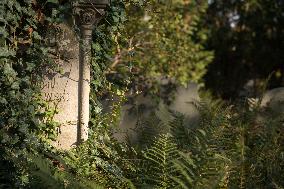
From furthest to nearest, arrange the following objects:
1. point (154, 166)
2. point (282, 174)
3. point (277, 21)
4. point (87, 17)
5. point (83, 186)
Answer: point (277, 21), point (282, 174), point (87, 17), point (154, 166), point (83, 186)

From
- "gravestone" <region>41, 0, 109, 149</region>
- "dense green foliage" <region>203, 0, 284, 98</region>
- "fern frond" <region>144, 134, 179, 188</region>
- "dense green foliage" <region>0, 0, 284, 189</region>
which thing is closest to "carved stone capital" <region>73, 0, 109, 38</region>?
"gravestone" <region>41, 0, 109, 149</region>

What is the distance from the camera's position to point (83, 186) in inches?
216

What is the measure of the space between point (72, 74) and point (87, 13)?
71 centimetres

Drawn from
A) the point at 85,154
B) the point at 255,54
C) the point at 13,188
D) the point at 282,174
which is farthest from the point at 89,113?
the point at 255,54

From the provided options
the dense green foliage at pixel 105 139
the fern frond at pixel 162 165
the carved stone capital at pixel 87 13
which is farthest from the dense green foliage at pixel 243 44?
the fern frond at pixel 162 165

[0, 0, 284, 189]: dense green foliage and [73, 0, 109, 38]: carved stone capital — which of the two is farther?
[73, 0, 109, 38]: carved stone capital

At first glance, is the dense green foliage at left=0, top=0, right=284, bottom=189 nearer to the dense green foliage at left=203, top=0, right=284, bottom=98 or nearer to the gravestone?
the gravestone

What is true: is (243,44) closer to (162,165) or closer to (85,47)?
(85,47)

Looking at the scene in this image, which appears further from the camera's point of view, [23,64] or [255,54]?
[255,54]

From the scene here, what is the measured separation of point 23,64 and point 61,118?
2.62 feet

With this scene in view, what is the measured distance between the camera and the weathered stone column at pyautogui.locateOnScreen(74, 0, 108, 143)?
22.8 ft

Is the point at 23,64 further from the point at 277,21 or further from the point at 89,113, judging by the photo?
the point at 277,21

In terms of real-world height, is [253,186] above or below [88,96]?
below

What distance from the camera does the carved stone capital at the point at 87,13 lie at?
6.93 metres
